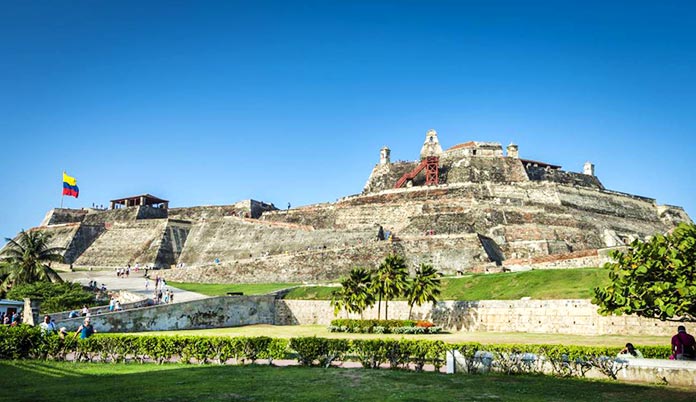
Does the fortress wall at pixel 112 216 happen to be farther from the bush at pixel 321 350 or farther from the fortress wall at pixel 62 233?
the bush at pixel 321 350

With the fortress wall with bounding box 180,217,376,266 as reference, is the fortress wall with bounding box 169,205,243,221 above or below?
above

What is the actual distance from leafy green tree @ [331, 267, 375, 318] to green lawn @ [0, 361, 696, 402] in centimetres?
1416

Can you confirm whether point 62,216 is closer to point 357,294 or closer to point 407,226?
point 407,226

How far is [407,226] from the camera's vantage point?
48.2 meters

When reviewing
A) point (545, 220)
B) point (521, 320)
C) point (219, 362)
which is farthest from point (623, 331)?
point (545, 220)

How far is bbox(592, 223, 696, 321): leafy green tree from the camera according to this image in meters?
13.4

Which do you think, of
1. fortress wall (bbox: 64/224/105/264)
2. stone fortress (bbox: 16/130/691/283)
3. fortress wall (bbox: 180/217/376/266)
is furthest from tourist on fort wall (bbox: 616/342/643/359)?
fortress wall (bbox: 64/224/105/264)

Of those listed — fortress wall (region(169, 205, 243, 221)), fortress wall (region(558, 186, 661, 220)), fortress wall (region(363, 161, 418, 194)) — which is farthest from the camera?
fortress wall (region(169, 205, 243, 221))

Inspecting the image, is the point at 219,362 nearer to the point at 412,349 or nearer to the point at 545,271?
the point at 412,349

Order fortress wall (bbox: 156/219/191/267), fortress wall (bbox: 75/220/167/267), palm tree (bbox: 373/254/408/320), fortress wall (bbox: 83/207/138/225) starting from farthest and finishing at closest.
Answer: fortress wall (bbox: 83/207/138/225), fortress wall (bbox: 75/220/167/267), fortress wall (bbox: 156/219/191/267), palm tree (bbox: 373/254/408/320)

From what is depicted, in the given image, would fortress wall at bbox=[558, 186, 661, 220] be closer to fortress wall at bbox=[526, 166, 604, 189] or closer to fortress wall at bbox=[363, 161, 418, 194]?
fortress wall at bbox=[526, 166, 604, 189]

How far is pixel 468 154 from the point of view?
6003 cm

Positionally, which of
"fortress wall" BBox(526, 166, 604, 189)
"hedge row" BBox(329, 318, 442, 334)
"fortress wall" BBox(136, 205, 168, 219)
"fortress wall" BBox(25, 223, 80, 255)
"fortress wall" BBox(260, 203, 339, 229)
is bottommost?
"hedge row" BBox(329, 318, 442, 334)

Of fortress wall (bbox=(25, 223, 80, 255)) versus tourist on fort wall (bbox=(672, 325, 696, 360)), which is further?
fortress wall (bbox=(25, 223, 80, 255))
